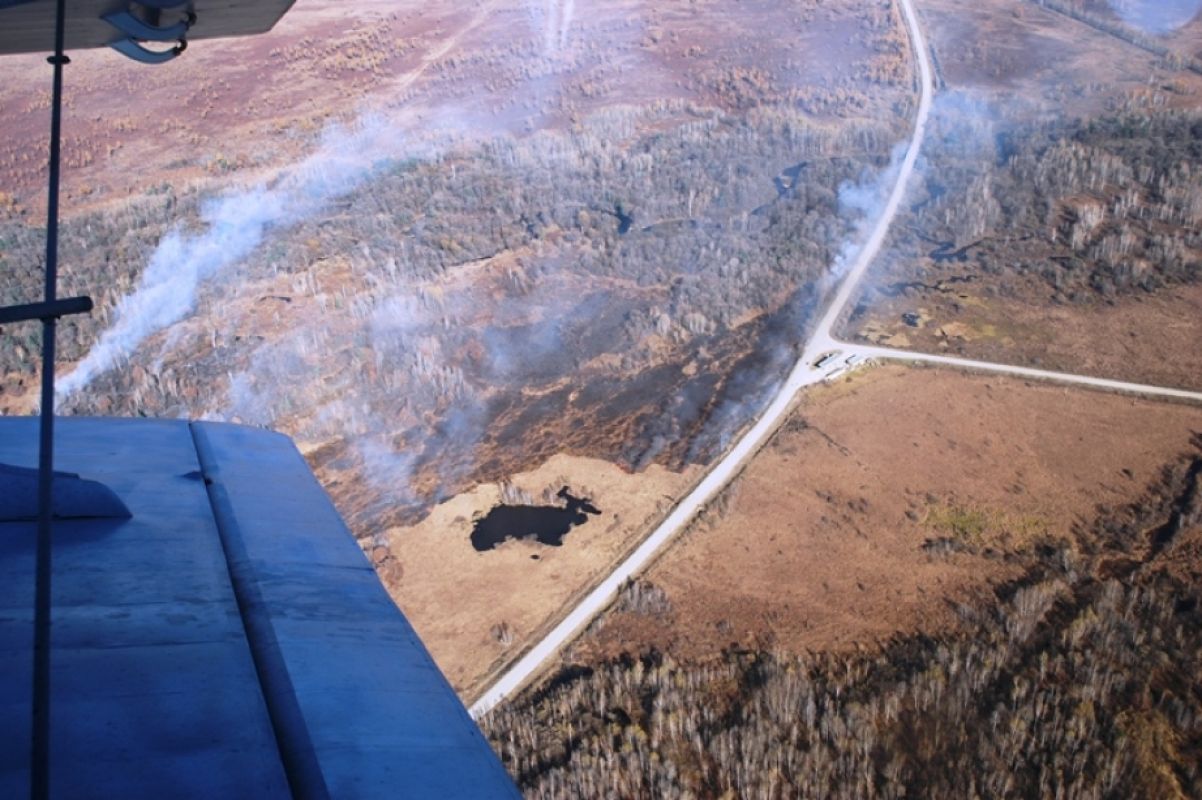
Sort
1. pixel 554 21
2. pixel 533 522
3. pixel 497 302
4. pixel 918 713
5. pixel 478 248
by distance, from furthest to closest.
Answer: pixel 554 21 < pixel 478 248 < pixel 497 302 < pixel 533 522 < pixel 918 713

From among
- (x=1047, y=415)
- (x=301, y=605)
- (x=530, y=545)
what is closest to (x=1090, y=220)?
(x=1047, y=415)

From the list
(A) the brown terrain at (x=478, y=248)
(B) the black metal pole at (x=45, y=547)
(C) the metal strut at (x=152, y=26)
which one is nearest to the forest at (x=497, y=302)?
(A) the brown terrain at (x=478, y=248)

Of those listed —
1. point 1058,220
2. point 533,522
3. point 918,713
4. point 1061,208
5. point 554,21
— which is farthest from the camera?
point 554,21

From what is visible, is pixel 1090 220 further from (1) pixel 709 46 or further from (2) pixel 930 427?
(1) pixel 709 46

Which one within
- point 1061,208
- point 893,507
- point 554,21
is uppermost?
point 554,21

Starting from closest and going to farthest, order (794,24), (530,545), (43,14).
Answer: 1. (43,14)
2. (530,545)
3. (794,24)

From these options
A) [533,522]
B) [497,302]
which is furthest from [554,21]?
[533,522]

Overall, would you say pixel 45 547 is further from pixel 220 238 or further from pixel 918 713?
pixel 220 238

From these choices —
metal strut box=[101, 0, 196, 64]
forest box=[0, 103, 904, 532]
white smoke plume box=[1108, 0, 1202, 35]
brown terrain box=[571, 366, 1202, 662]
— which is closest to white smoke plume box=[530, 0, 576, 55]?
forest box=[0, 103, 904, 532]
